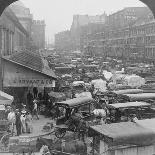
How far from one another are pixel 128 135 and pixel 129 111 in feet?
22.4

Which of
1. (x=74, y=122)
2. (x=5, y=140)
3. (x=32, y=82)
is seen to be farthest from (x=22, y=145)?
(x=32, y=82)

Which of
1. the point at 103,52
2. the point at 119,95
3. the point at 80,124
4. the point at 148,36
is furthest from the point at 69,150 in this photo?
the point at 103,52

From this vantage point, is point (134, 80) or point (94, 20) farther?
point (94, 20)

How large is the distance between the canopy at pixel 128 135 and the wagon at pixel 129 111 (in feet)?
18.0

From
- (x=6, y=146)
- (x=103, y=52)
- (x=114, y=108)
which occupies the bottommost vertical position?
(x=6, y=146)

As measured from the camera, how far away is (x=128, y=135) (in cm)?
902

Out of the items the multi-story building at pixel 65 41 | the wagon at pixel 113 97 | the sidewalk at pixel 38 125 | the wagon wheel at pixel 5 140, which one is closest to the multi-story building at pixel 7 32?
the sidewalk at pixel 38 125

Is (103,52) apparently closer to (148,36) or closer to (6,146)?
(148,36)

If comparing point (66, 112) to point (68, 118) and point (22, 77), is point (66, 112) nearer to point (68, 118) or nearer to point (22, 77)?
point (68, 118)

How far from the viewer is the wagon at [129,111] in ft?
50.0

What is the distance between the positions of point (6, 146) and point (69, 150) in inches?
91.5

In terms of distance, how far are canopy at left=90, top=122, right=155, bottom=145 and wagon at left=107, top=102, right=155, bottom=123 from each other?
5.48 meters

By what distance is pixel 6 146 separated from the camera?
12391 mm

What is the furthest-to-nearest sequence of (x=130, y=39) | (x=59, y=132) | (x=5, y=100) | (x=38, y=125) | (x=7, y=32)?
(x=130, y=39), (x=7, y=32), (x=38, y=125), (x=5, y=100), (x=59, y=132)
